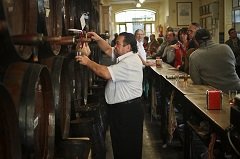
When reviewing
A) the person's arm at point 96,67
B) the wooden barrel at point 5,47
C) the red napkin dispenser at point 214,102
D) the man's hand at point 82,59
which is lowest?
the red napkin dispenser at point 214,102

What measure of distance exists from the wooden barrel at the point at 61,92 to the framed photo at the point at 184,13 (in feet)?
45.6

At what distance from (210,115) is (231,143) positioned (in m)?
0.56

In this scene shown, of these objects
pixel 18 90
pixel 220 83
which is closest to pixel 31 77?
pixel 18 90

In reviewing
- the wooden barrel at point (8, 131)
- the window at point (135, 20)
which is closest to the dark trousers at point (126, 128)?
the wooden barrel at point (8, 131)

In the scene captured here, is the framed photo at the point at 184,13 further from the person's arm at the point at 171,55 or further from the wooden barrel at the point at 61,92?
the wooden barrel at the point at 61,92

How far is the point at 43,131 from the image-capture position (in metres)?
1.99

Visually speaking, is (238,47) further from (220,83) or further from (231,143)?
(231,143)

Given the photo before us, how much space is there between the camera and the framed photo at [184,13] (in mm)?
15938

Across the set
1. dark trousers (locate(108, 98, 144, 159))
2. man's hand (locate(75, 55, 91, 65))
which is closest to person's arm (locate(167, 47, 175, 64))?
dark trousers (locate(108, 98, 144, 159))

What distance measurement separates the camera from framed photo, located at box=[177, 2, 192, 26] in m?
15.9

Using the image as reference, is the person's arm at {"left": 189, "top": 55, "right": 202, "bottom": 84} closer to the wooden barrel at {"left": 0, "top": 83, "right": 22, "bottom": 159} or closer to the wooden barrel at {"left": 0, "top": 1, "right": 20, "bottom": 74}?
the wooden barrel at {"left": 0, "top": 1, "right": 20, "bottom": 74}

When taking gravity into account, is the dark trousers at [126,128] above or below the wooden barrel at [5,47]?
below

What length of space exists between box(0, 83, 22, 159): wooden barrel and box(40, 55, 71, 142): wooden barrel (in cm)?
88

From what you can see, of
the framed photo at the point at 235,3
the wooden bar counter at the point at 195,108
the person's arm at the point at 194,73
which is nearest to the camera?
the wooden bar counter at the point at 195,108
